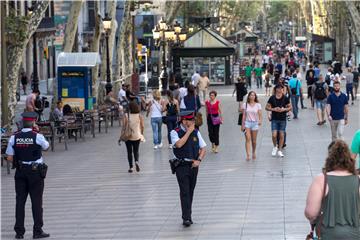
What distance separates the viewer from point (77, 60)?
1291 inches

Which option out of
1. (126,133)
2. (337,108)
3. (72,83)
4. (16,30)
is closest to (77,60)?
(72,83)

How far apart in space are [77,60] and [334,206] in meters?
25.2

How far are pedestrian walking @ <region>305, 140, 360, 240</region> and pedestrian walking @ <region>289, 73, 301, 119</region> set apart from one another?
22956 mm

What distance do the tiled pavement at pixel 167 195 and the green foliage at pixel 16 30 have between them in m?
3.25

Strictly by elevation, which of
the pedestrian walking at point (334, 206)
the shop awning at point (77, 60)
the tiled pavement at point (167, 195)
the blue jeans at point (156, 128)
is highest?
the shop awning at point (77, 60)

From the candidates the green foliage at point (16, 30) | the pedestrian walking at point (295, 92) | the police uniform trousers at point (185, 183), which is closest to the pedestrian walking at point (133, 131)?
the police uniform trousers at point (185, 183)

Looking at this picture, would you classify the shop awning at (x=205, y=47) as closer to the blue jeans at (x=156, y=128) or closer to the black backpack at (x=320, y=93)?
the black backpack at (x=320, y=93)

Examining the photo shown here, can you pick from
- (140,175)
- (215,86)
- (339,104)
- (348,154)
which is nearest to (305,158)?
(339,104)

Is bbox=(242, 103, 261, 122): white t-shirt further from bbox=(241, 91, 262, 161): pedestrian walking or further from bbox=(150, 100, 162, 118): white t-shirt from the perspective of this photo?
bbox=(150, 100, 162, 118): white t-shirt

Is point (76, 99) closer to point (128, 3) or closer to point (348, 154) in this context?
point (128, 3)

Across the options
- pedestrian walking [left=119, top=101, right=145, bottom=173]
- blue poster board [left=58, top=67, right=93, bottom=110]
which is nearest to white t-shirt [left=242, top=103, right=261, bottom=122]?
pedestrian walking [left=119, top=101, right=145, bottom=173]

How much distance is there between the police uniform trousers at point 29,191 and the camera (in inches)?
500

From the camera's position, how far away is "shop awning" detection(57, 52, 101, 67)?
3241 centimetres

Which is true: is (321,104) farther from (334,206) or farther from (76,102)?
(334,206)
